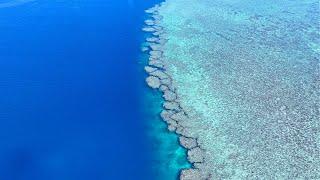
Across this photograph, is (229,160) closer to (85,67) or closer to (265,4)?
(85,67)

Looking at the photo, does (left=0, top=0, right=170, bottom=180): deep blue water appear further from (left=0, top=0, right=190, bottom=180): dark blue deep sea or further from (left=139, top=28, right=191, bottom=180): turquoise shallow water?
(left=139, top=28, right=191, bottom=180): turquoise shallow water

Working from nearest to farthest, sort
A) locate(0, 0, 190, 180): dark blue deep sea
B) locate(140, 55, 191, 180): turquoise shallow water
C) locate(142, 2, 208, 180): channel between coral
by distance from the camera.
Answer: locate(140, 55, 191, 180): turquoise shallow water, locate(0, 0, 190, 180): dark blue deep sea, locate(142, 2, 208, 180): channel between coral

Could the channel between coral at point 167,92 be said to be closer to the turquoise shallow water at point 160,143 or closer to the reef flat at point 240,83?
the reef flat at point 240,83

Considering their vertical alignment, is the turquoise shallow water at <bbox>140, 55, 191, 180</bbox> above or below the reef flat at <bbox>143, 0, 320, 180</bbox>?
below

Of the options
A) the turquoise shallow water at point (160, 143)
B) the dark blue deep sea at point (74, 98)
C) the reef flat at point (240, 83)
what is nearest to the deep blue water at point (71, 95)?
the dark blue deep sea at point (74, 98)

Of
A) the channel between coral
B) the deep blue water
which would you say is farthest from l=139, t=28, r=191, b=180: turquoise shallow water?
the deep blue water

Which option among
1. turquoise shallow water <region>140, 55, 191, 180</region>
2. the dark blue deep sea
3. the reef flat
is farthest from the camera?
the reef flat
